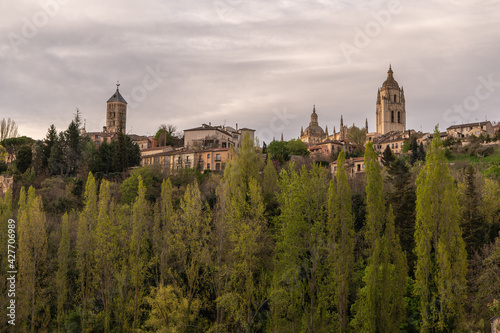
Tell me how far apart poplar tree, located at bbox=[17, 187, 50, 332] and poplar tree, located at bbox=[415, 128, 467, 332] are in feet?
68.3

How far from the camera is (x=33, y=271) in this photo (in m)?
30.4

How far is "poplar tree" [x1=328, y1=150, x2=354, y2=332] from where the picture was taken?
77.4 ft

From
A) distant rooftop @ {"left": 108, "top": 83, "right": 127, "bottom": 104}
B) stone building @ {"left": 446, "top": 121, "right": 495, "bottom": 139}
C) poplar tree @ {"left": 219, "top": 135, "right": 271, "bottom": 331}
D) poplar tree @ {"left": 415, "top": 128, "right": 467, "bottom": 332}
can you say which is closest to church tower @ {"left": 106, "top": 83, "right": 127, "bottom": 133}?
distant rooftop @ {"left": 108, "top": 83, "right": 127, "bottom": 104}

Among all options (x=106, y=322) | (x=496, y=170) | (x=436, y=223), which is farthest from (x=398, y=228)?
(x=496, y=170)

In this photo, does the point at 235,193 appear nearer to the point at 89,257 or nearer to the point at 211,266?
the point at 211,266

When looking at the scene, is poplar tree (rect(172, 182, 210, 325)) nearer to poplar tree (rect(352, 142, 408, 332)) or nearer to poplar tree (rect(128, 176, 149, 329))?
poplar tree (rect(128, 176, 149, 329))

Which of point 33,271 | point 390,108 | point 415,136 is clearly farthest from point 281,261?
point 390,108

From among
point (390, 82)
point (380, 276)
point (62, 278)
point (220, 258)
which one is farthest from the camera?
point (390, 82)

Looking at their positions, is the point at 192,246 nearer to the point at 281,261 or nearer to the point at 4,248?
the point at 281,261

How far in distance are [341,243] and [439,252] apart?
4.58 metres

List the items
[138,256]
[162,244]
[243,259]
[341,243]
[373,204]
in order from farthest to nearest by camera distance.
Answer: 1. [138,256]
2. [162,244]
3. [243,259]
4. [373,204]
5. [341,243]

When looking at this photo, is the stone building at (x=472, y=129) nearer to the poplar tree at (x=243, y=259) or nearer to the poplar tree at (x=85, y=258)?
the poplar tree at (x=243, y=259)

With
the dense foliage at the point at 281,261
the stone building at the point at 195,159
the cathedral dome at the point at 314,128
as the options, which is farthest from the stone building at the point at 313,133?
the dense foliage at the point at 281,261

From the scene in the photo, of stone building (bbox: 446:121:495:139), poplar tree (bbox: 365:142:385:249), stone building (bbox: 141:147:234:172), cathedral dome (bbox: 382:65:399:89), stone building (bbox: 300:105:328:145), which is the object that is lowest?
poplar tree (bbox: 365:142:385:249)
